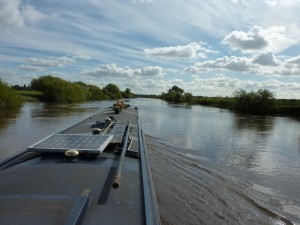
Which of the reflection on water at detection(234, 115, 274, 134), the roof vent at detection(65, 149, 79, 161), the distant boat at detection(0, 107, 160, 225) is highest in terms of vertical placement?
the roof vent at detection(65, 149, 79, 161)

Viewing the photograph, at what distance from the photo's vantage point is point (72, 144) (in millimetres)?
4250

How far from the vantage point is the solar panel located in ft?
13.4

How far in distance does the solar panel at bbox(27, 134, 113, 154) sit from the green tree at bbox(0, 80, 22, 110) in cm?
2321

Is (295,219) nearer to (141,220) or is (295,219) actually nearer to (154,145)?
(141,220)

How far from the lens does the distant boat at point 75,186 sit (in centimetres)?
249

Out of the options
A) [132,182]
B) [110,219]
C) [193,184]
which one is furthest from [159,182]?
[110,219]

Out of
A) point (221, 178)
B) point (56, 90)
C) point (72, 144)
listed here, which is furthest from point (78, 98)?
point (72, 144)

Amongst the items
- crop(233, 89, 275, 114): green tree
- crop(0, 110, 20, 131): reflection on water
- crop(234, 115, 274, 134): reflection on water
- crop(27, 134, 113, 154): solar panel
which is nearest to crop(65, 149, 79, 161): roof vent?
crop(27, 134, 113, 154): solar panel

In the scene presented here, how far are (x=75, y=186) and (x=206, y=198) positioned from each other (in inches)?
136

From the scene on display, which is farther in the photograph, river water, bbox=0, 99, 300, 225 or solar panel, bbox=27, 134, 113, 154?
river water, bbox=0, 99, 300, 225

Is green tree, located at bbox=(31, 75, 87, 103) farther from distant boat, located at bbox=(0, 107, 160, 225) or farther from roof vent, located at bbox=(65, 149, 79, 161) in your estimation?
roof vent, located at bbox=(65, 149, 79, 161)

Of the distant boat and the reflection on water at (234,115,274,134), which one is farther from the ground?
the distant boat

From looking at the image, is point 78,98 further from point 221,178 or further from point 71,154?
point 71,154

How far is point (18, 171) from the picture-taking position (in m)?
3.69
